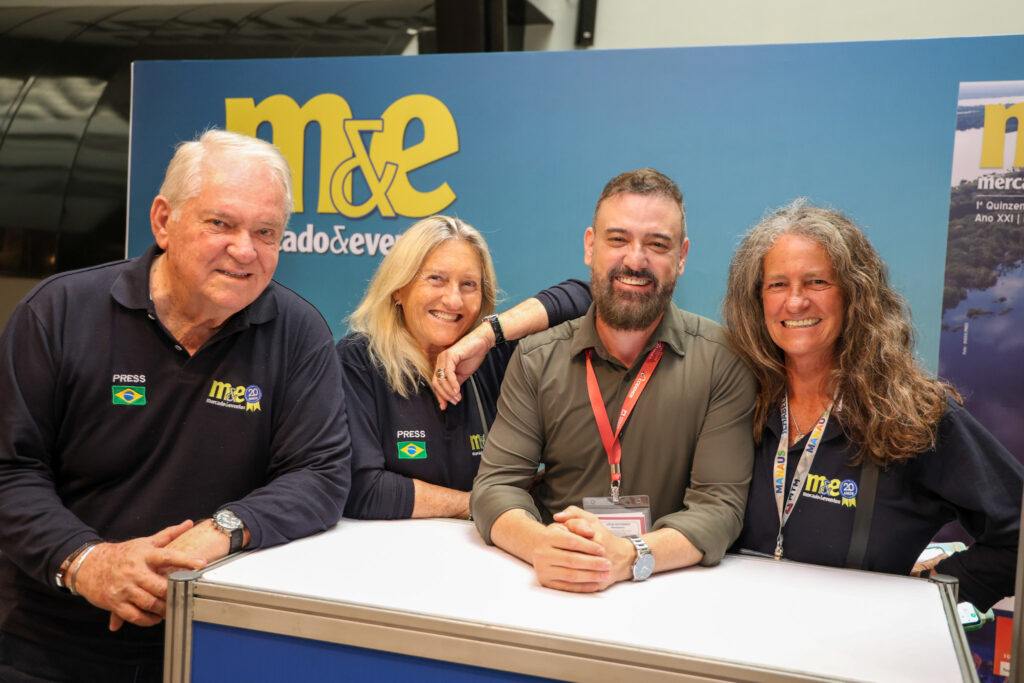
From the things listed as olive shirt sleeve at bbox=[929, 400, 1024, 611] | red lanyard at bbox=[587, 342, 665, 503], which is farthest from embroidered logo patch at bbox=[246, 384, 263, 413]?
olive shirt sleeve at bbox=[929, 400, 1024, 611]

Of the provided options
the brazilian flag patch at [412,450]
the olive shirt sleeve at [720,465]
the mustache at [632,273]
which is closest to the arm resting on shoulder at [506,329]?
the brazilian flag patch at [412,450]

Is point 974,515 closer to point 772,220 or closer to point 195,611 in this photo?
point 772,220

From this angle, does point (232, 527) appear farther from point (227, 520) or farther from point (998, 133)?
point (998, 133)

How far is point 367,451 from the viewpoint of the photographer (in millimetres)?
2324

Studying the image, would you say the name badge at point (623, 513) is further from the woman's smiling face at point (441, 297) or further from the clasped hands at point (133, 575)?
the clasped hands at point (133, 575)

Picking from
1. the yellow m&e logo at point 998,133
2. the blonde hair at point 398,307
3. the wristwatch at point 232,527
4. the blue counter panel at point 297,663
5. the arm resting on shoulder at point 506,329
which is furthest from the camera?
the yellow m&e logo at point 998,133

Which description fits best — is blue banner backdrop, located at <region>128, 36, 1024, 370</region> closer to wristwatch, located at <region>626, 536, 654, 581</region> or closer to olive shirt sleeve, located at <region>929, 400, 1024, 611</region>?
olive shirt sleeve, located at <region>929, 400, 1024, 611</region>

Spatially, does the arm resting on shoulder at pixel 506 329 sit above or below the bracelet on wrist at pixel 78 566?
above

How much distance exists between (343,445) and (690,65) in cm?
189

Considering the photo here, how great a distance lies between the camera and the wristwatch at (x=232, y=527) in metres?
1.86

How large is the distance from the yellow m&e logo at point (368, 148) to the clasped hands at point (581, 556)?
1.90 meters

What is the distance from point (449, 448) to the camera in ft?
8.04

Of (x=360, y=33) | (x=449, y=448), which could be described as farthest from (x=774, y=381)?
(x=360, y=33)

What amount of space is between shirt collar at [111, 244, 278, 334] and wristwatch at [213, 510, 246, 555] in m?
0.48
